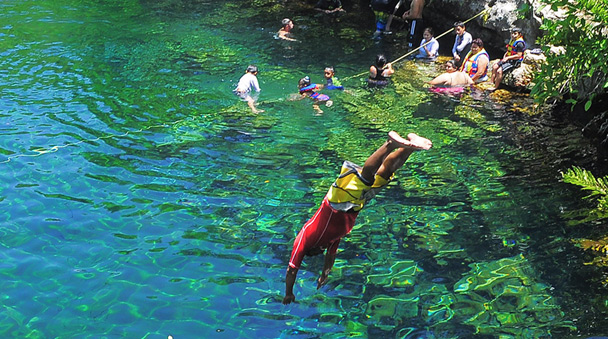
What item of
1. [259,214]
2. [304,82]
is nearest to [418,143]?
[259,214]

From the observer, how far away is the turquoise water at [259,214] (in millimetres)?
6934

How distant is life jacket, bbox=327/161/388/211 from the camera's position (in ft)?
19.7

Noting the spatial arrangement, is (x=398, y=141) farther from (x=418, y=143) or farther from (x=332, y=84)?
(x=332, y=84)

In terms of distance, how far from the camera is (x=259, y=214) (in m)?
8.91

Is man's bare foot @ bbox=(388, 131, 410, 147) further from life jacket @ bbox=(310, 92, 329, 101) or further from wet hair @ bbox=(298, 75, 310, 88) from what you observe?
wet hair @ bbox=(298, 75, 310, 88)

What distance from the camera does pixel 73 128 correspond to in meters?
11.8

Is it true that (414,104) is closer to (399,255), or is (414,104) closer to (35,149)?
(399,255)

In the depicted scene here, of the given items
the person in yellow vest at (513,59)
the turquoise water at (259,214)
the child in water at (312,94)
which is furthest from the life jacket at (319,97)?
the person in yellow vest at (513,59)

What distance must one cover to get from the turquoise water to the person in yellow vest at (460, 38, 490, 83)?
56.1 inches

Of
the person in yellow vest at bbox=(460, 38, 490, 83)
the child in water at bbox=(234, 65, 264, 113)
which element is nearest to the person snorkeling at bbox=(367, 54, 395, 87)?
the person in yellow vest at bbox=(460, 38, 490, 83)

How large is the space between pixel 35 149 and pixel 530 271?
8880 millimetres

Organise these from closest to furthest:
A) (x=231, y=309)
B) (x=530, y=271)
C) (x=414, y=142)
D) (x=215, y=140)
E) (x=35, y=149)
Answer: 1. (x=414, y=142)
2. (x=231, y=309)
3. (x=530, y=271)
4. (x=35, y=149)
5. (x=215, y=140)

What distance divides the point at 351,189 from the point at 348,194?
0.07 metres

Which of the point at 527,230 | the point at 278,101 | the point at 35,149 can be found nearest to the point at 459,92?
the point at 278,101
